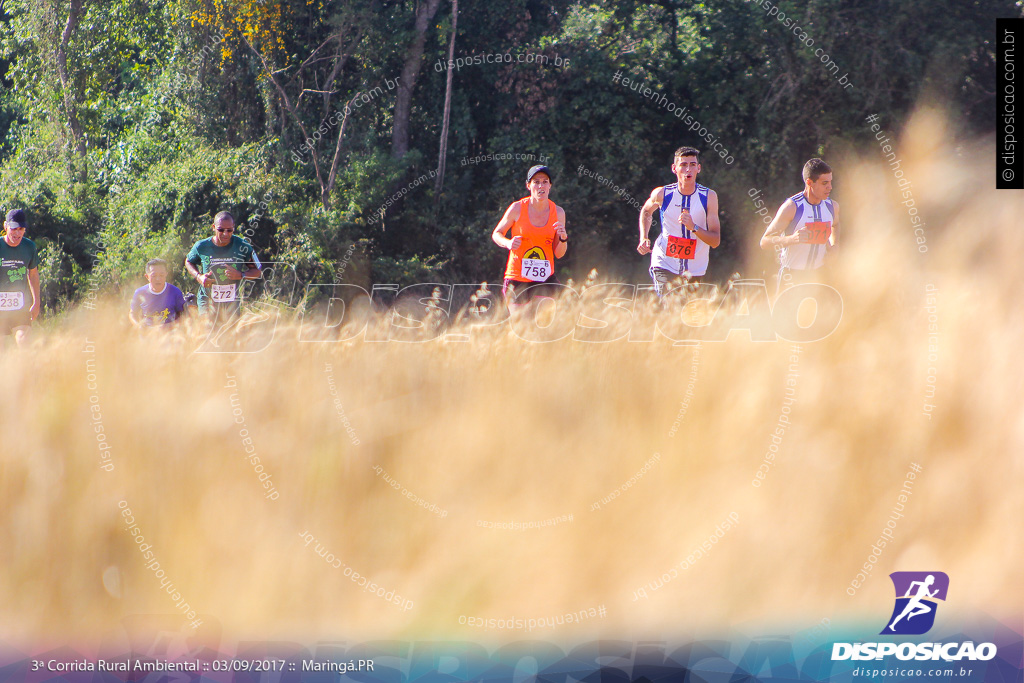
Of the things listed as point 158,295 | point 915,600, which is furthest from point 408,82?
point 915,600

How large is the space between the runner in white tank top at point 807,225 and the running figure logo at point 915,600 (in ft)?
10.2

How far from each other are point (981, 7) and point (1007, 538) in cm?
1378

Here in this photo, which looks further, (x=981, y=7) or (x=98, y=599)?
(x=981, y=7)

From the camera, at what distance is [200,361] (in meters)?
2.22

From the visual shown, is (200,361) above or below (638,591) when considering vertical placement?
above

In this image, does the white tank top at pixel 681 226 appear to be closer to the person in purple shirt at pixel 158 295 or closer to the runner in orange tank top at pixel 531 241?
the runner in orange tank top at pixel 531 241

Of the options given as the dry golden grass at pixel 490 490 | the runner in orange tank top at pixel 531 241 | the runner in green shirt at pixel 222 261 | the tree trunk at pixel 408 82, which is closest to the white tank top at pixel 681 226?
the runner in orange tank top at pixel 531 241

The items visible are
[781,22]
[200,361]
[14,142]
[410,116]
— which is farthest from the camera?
[14,142]

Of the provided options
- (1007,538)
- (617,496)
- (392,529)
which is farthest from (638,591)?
(1007,538)

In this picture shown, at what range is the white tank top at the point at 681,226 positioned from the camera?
5.73 meters

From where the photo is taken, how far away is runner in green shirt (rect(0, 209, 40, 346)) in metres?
6.50

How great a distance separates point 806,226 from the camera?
17.2ft

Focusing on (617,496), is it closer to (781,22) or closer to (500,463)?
(500,463)

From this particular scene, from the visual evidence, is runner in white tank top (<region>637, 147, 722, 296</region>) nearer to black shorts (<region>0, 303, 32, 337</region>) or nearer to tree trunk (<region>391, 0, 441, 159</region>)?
black shorts (<region>0, 303, 32, 337</region>)
